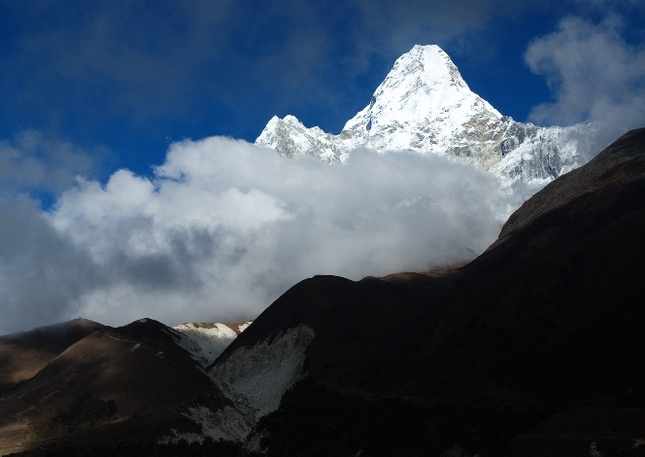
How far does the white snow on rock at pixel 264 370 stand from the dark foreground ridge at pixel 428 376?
0.39 metres

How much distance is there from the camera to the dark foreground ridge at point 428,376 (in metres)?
63.6

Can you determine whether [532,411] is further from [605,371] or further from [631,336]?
[631,336]

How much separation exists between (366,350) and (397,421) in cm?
4488

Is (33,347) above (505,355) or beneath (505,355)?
above

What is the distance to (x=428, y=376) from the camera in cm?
8988

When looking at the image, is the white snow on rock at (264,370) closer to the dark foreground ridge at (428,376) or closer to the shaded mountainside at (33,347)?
the dark foreground ridge at (428,376)

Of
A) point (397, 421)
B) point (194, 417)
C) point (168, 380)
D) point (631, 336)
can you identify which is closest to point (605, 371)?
point (631, 336)

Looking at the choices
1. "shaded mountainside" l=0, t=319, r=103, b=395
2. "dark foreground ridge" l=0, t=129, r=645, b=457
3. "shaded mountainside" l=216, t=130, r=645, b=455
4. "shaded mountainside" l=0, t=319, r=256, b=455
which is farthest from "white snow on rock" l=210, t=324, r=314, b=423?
"shaded mountainside" l=0, t=319, r=103, b=395

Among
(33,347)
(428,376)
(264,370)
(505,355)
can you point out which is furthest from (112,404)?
(33,347)

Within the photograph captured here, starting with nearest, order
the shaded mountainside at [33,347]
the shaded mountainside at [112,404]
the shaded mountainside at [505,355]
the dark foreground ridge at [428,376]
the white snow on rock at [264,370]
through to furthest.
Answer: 1. the shaded mountainside at [505,355]
2. the dark foreground ridge at [428,376]
3. the shaded mountainside at [112,404]
4. the white snow on rock at [264,370]
5. the shaded mountainside at [33,347]

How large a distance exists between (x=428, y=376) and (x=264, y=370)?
4315 centimetres

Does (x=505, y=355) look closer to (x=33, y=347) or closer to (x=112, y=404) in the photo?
(x=112, y=404)

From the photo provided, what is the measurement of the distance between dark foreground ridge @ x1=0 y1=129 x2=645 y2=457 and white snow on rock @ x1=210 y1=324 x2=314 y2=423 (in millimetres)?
387

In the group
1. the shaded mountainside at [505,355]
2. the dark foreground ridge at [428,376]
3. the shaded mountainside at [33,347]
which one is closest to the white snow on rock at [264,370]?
the dark foreground ridge at [428,376]
